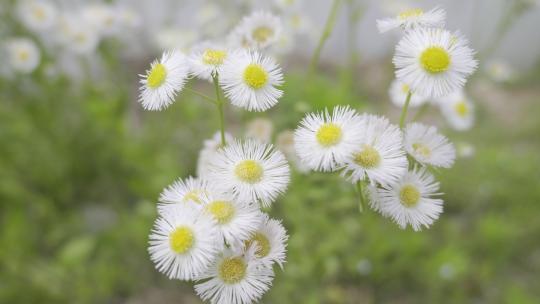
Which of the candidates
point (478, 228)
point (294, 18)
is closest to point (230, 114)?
point (294, 18)

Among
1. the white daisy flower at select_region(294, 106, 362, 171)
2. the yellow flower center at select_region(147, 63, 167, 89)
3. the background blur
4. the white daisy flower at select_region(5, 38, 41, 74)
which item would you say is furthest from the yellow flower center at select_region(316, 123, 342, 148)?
the white daisy flower at select_region(5, 38, 41, 74)

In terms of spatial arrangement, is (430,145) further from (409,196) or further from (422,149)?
(409,196)

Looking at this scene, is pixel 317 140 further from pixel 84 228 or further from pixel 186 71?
pixel 84 228

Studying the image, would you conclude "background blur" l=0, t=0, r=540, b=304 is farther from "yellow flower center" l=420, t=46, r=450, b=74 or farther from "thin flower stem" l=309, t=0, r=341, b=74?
"yellow flower center" l=420, t=46, r=450, b=74

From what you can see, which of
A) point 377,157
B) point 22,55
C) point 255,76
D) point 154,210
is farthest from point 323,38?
point 22,55

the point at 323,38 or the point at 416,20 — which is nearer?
the point at 416,20

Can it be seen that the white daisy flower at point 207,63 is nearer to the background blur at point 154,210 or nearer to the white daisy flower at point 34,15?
the background blur at point 154,210
